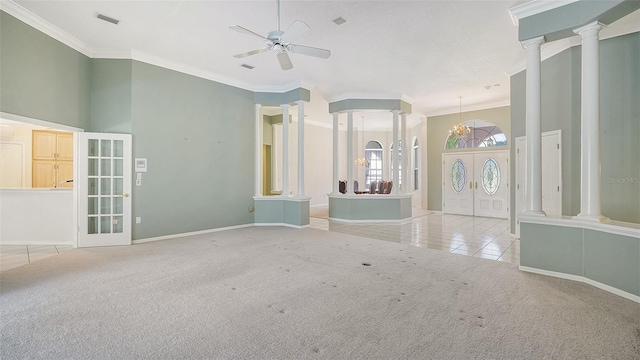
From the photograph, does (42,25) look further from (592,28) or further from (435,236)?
(435,236)

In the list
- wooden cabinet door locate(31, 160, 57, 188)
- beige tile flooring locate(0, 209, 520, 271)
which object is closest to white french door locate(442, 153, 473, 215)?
beige tile flooring locate(0, 209, 520, 271)

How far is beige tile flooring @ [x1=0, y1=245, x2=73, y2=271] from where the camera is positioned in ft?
13.2

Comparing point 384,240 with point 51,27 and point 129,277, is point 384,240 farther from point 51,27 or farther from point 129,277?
point 51,27

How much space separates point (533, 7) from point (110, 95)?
21.3ft

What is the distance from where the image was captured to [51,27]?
421 cm

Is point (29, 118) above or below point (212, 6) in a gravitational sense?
below

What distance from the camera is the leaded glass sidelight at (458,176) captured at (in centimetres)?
916

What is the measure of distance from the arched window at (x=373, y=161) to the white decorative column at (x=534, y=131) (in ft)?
31.4

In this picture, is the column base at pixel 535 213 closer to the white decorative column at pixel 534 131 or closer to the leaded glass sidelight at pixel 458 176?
the white decorative column at pixel 534 131

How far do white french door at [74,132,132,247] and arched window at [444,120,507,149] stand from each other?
8.22 metres

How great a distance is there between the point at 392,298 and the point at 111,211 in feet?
16.2

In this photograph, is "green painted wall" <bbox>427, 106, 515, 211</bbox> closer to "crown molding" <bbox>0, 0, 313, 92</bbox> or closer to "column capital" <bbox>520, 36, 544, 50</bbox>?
"crown molding" <bbox>0, 0, 313, 92</bbox>

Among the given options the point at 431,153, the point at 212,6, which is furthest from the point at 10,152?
the point at 431,153

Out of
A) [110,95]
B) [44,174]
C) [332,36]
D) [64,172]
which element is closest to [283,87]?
[332,36]
